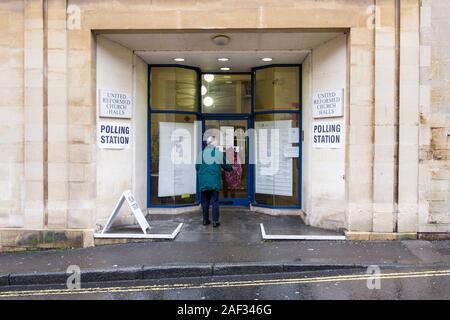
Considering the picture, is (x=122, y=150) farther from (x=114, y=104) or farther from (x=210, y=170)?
(x=210, y=170)

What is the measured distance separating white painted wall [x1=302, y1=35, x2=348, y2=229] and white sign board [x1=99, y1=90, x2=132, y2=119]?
12.8 ft

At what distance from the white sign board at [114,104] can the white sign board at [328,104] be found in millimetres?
3910

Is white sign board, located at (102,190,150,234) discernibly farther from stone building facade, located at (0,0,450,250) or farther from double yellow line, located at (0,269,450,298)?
double yellow line, located at (0,269,450,298)

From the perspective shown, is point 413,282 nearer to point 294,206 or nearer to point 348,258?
point 348,258

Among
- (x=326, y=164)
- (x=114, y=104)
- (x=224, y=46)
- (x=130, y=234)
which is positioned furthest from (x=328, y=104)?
(x=130, y=234)

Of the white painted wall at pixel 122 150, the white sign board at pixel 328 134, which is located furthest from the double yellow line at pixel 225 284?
the white sign board at pixel 328 134

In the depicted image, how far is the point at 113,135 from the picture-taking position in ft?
30.2

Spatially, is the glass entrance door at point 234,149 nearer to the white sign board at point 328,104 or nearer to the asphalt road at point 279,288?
the white sign board at point 328,104

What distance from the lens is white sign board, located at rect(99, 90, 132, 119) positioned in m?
8.97

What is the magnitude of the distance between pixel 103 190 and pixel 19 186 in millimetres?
1552

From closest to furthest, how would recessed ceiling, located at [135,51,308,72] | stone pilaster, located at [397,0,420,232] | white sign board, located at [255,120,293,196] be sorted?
stone pilaster, located at [397,0,420,232] → recessed ceiling, located at [135,51,308,72] → white sign board, located at [255,120,293,196]

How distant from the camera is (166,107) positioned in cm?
1097

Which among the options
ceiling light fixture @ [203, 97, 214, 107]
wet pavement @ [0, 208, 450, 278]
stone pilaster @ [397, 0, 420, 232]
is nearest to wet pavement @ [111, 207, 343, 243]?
wet pavement @ [0, 208, 450, 278]
